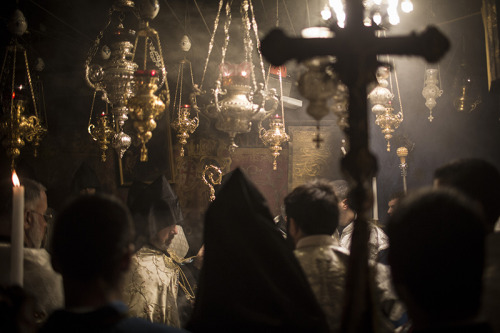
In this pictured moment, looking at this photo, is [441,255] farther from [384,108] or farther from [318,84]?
[384,108]

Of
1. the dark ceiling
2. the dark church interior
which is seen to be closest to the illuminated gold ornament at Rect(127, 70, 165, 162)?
the dark church interior

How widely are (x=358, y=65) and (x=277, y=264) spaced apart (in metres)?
0.68

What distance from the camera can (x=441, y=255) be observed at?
1.23 meters

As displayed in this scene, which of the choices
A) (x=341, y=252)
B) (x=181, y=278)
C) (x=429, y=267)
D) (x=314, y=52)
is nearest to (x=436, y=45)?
(x=314, y=52)

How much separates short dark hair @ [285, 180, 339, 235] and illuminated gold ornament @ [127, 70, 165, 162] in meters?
1.13

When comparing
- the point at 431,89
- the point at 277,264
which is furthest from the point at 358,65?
the point at 431,89

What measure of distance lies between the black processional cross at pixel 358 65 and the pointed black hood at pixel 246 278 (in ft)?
0.80

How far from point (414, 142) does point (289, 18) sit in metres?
2.07

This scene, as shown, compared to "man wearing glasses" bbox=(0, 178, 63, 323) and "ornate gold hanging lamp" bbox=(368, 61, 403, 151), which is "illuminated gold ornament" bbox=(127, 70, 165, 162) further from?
"ornate gold hanging lamp" bbox=(368, 61, 403, 151)

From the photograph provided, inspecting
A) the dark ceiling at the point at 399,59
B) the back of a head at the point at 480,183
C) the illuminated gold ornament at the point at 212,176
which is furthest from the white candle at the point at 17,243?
the illuminated gold ornament at the point at 212,176

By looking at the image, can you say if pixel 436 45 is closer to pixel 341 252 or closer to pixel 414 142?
pixel 341 252

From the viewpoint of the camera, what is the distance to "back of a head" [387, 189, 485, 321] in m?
1.22

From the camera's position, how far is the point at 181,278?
4832mm

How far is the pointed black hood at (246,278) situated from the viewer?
1646 millimetres
